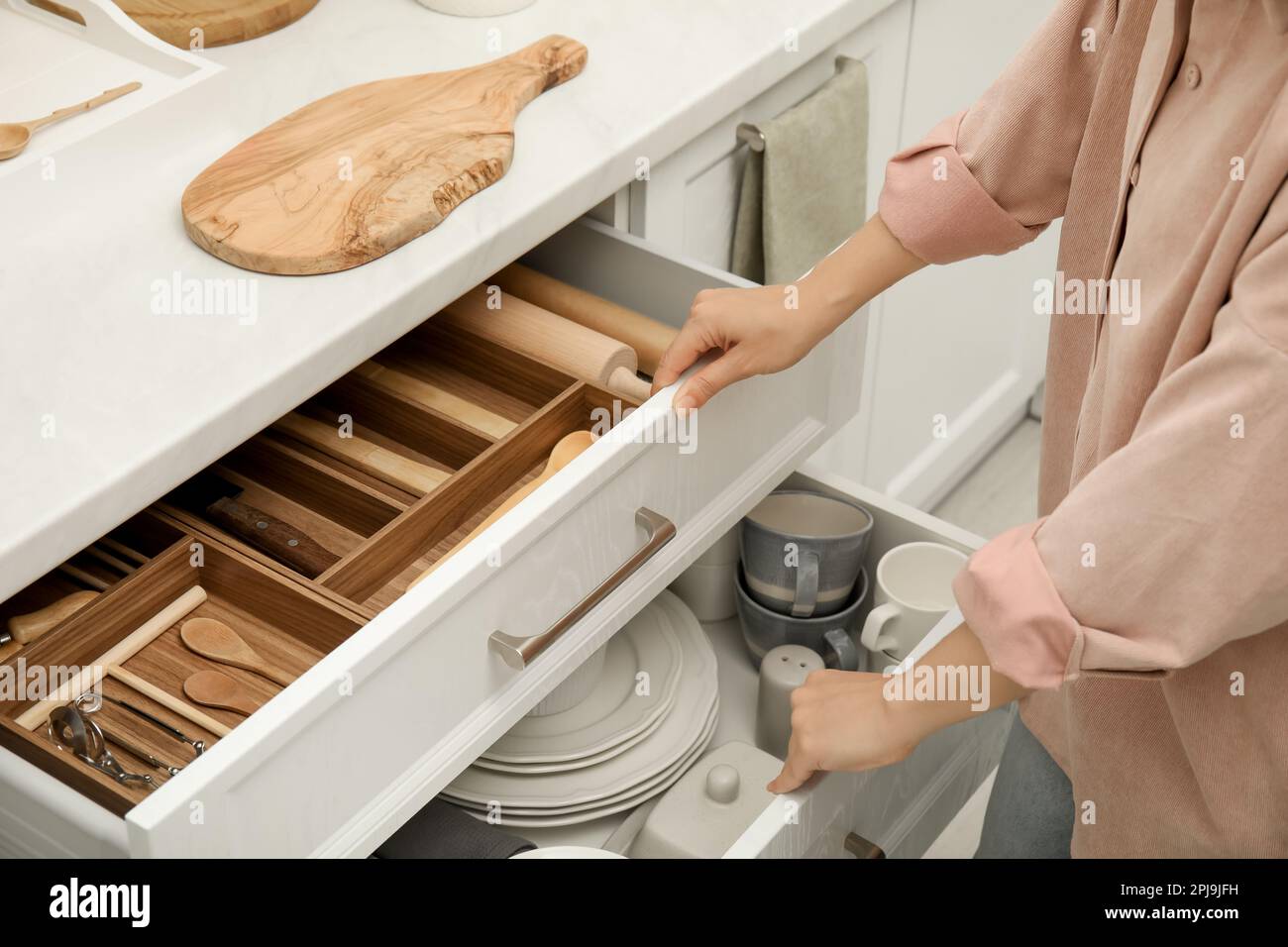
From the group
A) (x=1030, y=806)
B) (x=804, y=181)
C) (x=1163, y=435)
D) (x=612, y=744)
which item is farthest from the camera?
(x=804, y=181)

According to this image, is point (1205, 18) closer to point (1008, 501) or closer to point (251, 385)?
point (251, 385)

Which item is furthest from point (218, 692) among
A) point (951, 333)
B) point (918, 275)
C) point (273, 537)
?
point (951, 333)

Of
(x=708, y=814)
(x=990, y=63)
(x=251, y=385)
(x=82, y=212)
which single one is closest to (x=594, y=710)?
(x=708, y=814)

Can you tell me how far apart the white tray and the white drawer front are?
39cm

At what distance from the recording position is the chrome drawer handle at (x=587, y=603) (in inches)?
37.0

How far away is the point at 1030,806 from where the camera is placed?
108 cm

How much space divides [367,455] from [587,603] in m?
0.25

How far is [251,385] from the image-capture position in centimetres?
91

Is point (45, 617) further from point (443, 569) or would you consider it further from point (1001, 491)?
point (1001, 491)

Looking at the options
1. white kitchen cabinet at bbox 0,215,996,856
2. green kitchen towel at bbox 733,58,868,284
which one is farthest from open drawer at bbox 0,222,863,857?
green kitchen towel at bbox 733,58,868,284

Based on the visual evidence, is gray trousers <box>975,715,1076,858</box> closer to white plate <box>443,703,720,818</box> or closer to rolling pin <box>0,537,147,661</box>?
white plate <box>443,703,720,818</box>

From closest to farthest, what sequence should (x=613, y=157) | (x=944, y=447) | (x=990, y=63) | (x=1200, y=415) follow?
(x=1200, y=415) < (x=613, y=157) < (x=990, y=63) < (x=944, y=447)

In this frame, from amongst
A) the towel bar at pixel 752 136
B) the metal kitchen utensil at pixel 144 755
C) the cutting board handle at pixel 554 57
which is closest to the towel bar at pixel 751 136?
the towel bar at pixel 752 136
